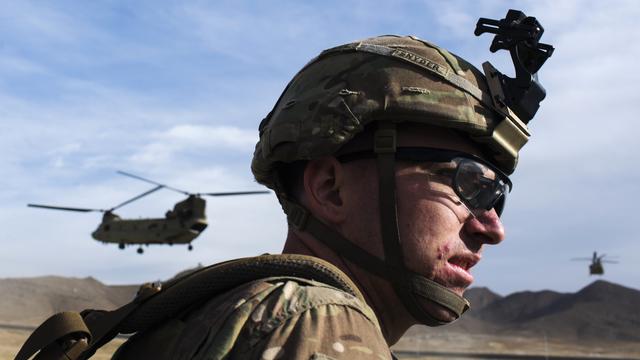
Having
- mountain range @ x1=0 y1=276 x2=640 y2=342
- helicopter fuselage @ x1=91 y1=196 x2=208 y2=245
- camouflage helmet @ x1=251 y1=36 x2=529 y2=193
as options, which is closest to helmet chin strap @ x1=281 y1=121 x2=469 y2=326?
camouflage helmet @ x1=251 y1=36 x2=529 y2=193

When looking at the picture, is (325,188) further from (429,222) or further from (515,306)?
(515,306)

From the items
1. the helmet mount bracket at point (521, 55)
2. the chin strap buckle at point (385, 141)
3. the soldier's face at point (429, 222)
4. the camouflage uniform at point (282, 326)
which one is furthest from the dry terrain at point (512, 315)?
the camouflage uniform at point (282, 326)

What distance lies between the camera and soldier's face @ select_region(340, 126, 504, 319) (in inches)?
99.2

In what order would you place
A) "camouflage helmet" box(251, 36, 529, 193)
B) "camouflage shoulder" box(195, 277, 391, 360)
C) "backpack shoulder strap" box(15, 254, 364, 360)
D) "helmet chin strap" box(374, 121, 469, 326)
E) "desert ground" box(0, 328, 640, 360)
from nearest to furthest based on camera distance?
"camouflage shoulder" box(195, 277, 391, 360) → "backpack shoulder strap" box(15, 254, 364, 360) → "helmet chin strap" box(374, 121, 469, 326) → "camouflage helmet" box(251, 36, 529, 193) → "desert ground" box(0, 328, 640, 360)

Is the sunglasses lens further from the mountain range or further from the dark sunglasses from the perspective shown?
the mountain range

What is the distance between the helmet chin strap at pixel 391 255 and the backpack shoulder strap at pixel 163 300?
46 cm

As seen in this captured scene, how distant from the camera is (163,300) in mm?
2115

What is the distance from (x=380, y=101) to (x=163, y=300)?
0.91m

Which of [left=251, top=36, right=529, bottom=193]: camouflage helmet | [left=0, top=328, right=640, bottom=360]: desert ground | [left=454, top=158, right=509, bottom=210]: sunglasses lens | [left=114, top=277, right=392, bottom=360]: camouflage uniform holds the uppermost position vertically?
[left=0, top=328, right=640, bottom=360]: desert ground

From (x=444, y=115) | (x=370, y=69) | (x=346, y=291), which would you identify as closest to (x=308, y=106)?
(x=370, y=69)

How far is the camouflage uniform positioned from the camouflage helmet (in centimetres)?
80

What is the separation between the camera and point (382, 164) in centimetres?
254

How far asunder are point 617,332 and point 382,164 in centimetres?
7566

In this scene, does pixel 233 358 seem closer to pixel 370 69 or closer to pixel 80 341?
pixel 80 341
